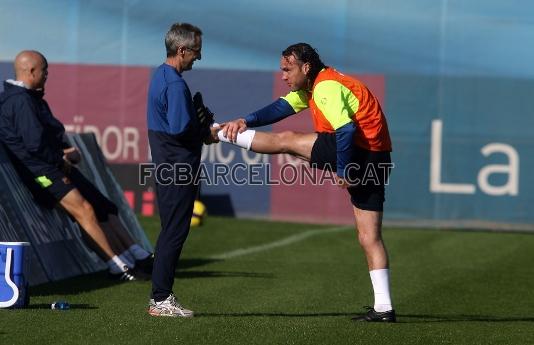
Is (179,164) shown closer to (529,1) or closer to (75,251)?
(75,251)

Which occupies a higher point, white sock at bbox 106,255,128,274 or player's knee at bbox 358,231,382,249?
player's knee at bbox 358,231,382,249

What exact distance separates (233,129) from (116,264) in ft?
7.26

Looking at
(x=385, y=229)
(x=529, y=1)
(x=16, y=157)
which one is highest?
(x=529, y=1)

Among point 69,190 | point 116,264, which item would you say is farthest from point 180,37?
point 116,264

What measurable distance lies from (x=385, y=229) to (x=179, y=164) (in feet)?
29.7

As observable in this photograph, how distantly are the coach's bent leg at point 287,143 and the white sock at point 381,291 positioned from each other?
1010mm

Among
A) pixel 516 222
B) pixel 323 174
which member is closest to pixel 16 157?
pixel 323 174

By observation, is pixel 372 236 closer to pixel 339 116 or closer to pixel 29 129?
pixel 339 116

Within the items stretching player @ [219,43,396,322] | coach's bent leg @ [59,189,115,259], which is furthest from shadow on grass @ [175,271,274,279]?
stretching player @ [219,43,396,322]

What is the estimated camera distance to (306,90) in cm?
845

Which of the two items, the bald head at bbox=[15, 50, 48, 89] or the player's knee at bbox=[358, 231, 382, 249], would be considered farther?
the bald head at bbox=[15, 50, 48, 89]

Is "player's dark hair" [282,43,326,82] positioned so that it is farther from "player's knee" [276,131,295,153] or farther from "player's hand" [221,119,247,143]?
"player's hand" [221,119,247,143]

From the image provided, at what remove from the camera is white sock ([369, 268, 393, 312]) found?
26.6 ft

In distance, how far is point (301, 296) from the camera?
9.52 meters
